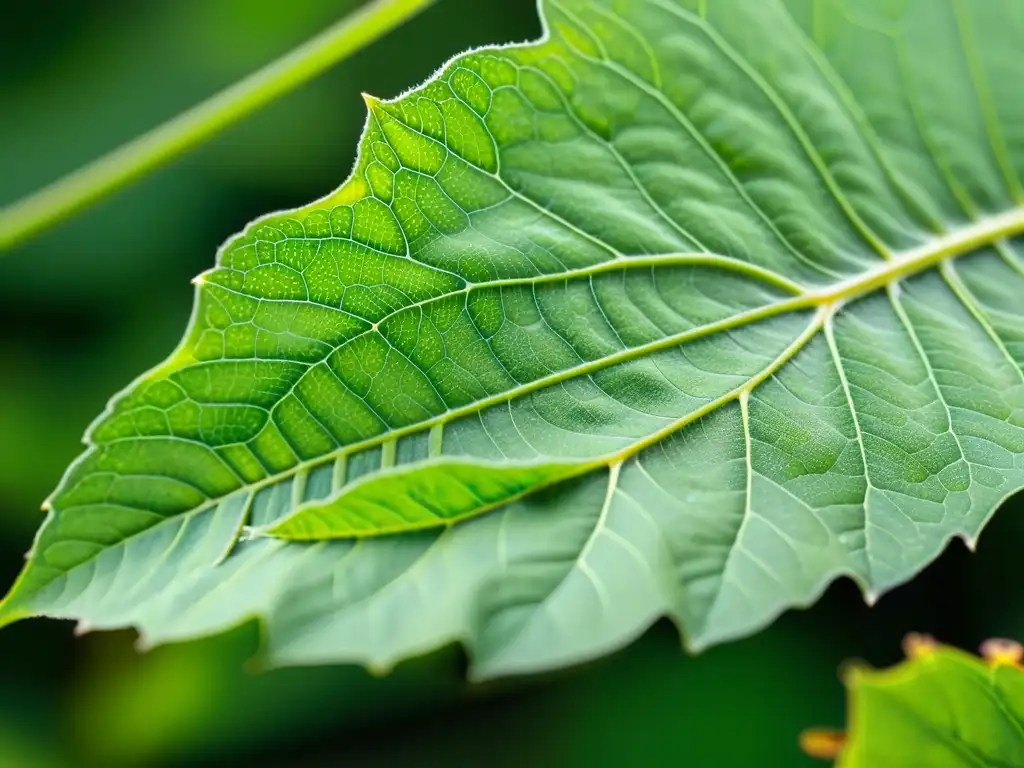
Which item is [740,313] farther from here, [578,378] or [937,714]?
[937,714]

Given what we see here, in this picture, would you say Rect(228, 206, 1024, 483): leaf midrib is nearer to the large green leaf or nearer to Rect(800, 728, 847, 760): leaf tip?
the large green leaf

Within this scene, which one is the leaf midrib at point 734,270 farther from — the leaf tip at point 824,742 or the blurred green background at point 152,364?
the blurred green background at point 152,364

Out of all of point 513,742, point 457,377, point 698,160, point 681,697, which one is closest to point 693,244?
point 698,160

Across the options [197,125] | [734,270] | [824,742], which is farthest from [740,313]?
[197,125]

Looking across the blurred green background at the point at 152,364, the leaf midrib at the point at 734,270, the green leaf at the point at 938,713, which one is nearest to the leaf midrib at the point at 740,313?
the leaf midrib at the point at 734,270

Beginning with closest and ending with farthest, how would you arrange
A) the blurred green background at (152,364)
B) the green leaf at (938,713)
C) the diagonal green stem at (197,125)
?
the green leaf at (938,713) → the diagonal green stem at (197,125) → the blurred green background at (152,364)

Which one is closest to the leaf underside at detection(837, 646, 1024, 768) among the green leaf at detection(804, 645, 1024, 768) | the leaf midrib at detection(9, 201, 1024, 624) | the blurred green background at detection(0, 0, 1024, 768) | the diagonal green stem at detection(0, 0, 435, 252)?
the green leaf at detection(804, 645, 1024, 768)

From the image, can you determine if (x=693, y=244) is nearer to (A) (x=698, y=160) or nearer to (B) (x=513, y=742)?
(A) (x=698, y=160)
